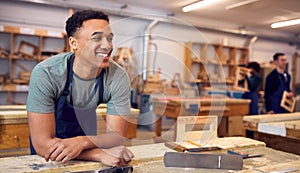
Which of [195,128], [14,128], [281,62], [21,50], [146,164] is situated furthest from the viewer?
[21,50]

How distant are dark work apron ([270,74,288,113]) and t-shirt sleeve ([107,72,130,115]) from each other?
2.86m

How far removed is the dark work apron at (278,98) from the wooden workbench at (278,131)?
167 cm

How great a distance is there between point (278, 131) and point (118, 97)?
0.99 meters

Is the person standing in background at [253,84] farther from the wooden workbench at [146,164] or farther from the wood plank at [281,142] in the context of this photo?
the wooden workbench at [146,164]

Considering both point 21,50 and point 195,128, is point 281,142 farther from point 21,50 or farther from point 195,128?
point 21,50

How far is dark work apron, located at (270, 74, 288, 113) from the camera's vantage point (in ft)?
11.7

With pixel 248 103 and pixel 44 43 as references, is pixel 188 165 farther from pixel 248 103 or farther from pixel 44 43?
pixel 44 43

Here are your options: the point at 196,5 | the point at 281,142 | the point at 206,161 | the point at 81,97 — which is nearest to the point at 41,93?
the point at 81,97

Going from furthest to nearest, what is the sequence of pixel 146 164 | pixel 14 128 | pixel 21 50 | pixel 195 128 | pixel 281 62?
pixel 21 50 < pixel 281 62 < pixel 14 128 < pixel 195 128 < pixel 146 164

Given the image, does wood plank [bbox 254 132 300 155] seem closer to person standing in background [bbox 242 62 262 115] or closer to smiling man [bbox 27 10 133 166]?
smiling man [bbox 27 10 133 166]

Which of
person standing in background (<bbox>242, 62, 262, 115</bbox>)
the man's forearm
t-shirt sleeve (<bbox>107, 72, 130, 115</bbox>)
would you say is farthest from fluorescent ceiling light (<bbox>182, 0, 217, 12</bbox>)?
the man's forearm

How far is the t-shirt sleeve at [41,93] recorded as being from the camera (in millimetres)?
1056

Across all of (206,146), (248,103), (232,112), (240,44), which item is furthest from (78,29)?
(240,44)

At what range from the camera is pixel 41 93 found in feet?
3.50
